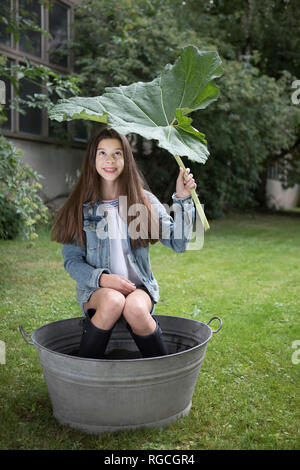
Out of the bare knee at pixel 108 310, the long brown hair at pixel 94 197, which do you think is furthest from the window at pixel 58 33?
the bare knee at pixel 108 310

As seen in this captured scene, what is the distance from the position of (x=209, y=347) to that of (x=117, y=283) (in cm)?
124

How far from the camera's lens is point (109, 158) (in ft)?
7.34

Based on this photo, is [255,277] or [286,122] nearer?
[255,277]

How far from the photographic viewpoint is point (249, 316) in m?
3.77

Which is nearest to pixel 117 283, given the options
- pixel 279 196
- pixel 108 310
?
pixel 108 310

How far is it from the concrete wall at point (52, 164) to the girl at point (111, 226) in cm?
657

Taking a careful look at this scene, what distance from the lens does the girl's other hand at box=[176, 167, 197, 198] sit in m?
2.09

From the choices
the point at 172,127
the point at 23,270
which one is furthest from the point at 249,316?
the point at 23,270

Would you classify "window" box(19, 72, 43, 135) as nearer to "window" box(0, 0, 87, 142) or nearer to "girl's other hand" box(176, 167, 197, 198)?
"window" box(0, 0, 87, 142)

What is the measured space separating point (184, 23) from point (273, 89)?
7.61 ft

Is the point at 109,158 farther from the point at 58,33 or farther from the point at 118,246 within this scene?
the point at 58,33

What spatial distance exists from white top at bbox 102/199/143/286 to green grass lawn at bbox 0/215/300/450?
0.73 metres
